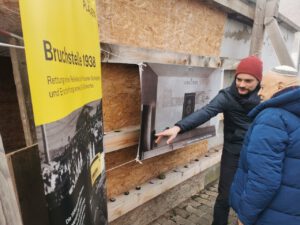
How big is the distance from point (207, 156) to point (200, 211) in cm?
104

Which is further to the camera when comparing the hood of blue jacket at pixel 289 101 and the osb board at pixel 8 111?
the osb board at pixel 8 111

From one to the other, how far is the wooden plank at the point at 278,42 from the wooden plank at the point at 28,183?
4115 millimetres

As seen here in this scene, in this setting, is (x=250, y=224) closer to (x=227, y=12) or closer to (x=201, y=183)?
(x=201, y=183)

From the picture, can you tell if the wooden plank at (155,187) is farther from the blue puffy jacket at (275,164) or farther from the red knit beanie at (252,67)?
the red knit beanie at (252,67)

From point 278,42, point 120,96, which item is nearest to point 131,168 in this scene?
point 120,96

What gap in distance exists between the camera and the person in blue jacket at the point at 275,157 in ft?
5.22

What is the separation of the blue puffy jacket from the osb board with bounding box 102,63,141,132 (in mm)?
1439

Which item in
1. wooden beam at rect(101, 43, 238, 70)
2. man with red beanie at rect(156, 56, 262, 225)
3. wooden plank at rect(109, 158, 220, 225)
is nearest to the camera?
wooden beam at rect(101, 43, 238, 70)

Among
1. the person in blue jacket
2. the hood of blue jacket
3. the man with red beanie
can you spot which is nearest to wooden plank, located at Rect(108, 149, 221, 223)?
the man with red beanie

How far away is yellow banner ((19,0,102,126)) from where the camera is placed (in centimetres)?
87

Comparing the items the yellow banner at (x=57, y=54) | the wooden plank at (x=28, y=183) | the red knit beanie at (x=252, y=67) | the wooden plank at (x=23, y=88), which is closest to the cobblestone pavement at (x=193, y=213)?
the red knit beanie at (x=252, y=67)

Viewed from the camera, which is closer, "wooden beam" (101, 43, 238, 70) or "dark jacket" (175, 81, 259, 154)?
"wooden beam" (101, 43, 238, 70)

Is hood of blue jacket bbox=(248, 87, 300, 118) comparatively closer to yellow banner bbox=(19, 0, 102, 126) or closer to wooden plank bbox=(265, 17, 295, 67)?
yellow banner bbox=(19, 0, 102, 126)

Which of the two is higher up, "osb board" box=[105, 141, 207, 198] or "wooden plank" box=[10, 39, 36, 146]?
"wooden plank" box=[10, 39, 36, 146]
